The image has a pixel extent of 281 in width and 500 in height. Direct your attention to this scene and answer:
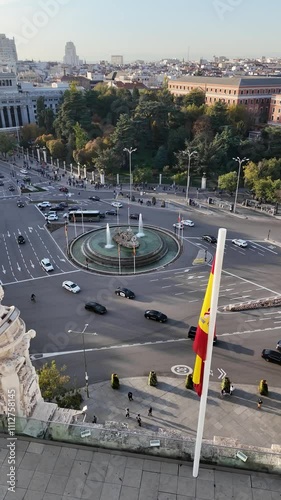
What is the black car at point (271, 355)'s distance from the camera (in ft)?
96.5

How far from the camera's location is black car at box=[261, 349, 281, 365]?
29422 millimetres

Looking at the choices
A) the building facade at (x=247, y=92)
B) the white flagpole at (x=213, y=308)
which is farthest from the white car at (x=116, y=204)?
the white flagpole at (x=213, y=308)

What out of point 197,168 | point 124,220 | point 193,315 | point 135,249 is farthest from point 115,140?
point 193,315

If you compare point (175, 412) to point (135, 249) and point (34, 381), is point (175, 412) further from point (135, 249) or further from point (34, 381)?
point (135, 249)

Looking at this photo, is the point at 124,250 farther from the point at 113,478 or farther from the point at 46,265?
the point at 113,478

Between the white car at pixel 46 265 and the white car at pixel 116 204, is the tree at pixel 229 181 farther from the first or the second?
the white car at pixel 46 265

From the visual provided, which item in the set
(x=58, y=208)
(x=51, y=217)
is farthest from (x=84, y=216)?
(x=58, y=208)

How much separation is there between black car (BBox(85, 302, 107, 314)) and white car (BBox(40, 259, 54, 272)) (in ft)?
32.0

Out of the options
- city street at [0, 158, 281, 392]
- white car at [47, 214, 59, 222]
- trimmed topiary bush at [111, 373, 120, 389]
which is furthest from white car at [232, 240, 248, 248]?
trimmed topiary bush at [111, 373, 120, 389]

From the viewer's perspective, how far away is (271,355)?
29594 millimetres

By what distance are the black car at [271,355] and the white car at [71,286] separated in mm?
19436

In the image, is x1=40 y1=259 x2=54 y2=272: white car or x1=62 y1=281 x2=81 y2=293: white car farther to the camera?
x1=40 y1=259 x2=54 y2=272: white car

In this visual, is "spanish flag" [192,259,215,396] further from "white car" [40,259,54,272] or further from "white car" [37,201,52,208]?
"white car" [37,201,52,208]

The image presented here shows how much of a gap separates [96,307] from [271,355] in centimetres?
1608
